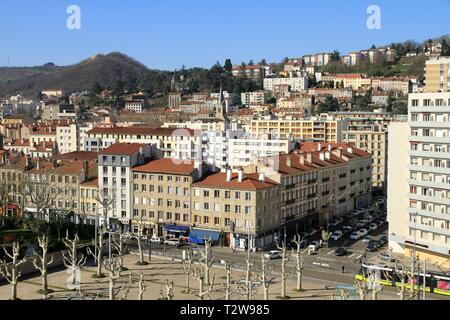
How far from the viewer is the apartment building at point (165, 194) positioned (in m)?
26.8

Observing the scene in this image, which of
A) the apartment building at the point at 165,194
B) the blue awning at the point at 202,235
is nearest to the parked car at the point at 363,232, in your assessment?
the blue awning at the point at 202,235

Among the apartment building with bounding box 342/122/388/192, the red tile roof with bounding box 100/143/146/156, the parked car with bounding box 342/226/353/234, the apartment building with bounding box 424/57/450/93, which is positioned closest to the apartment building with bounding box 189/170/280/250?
the red tile roof with bounding box 100/143/146/156

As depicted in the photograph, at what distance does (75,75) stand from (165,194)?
51746 millimetres

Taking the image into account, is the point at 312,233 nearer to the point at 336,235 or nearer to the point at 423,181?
the point at 336,235

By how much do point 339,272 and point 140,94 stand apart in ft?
249

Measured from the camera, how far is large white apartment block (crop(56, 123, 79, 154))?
165 feet

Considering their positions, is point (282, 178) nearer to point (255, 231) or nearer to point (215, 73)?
point (255, 231)

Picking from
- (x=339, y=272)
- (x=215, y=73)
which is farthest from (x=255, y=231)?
(x=215, y=73)

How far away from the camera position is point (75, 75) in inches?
2970

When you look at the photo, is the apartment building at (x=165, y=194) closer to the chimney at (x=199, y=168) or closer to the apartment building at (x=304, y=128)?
the chimney at (x=199, y=168)

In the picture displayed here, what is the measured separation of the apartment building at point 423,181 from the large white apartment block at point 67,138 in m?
31.8

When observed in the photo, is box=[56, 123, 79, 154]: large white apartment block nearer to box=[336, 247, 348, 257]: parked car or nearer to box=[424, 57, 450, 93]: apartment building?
box=[424, 57, 450, 93]: apartment building

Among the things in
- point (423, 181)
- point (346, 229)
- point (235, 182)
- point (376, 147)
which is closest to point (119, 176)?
point (235, 182)

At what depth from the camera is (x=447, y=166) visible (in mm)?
22172
